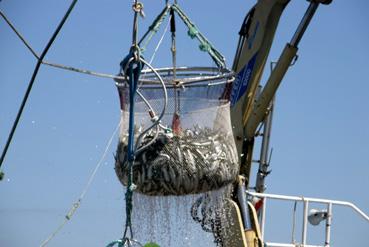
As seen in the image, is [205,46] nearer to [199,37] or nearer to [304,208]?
[199,37]

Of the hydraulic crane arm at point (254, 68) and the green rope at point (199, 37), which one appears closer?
the green rope at point (199, 37)

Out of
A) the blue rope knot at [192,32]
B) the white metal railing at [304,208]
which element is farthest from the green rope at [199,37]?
the white metal railing at [304,208]

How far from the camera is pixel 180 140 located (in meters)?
9.36

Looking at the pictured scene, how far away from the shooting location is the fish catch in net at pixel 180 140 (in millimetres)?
9219

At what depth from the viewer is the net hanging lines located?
9.21m

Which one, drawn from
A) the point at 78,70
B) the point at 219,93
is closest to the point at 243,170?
the point at 219,93

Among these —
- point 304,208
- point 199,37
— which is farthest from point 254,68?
point 199,37

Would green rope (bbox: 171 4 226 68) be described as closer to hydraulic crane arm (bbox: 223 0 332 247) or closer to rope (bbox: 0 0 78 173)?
rope (bbox: 0 0 78 173)

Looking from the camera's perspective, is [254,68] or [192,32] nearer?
[192,32]

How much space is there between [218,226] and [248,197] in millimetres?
1978

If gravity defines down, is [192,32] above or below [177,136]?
above

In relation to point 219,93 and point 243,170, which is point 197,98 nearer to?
point 219,93

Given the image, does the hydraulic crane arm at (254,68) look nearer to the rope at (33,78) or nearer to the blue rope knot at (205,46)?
the blue rope knot at (205,46)

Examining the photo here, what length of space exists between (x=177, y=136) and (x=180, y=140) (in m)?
0.05
